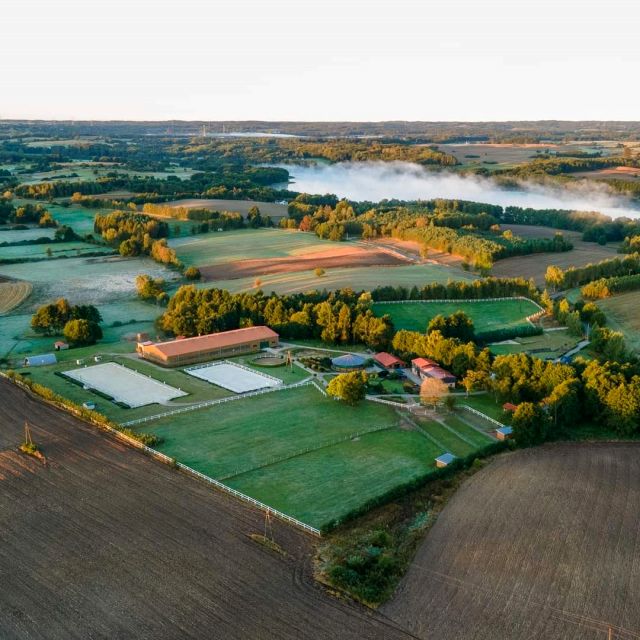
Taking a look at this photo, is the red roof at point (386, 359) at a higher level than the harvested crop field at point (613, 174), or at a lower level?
lower

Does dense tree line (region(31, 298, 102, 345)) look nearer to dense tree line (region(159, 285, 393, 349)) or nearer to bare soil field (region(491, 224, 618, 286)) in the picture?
dense tree line (region(159, 285, 393, 349))

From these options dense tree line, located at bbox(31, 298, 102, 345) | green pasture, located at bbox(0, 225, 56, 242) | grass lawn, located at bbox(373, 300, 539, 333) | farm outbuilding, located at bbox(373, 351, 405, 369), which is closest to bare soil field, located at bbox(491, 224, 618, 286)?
grass lawn, located at bbox(373, 300, 539, 333)

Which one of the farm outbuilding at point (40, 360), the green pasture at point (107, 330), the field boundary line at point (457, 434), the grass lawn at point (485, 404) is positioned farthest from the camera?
the green pasture at point (107, 330)

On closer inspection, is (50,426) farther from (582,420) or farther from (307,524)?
(582,420)

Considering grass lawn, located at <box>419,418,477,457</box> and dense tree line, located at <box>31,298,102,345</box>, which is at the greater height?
dense tree line, located at <box>31,298,102,345</box>

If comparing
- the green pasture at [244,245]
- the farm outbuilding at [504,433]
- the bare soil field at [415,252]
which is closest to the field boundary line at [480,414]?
the farm outbuilding at [504,433]

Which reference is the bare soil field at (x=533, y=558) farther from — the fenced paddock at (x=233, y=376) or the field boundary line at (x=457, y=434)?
the fenced paddock at (x=233, y=376)
